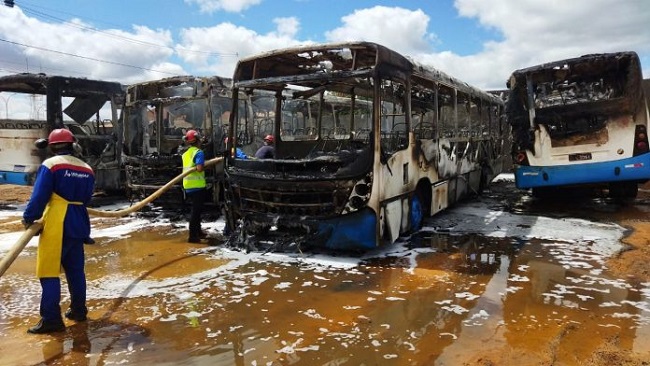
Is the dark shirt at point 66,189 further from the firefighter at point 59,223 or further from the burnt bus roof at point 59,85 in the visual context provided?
the burnt bus roof at point 59,85

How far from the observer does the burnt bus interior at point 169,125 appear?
838 cm

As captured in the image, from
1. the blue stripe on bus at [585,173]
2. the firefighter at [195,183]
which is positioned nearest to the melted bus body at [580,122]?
the blue stripe on bus at [585,173]

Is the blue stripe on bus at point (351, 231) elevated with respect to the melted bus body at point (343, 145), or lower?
lower

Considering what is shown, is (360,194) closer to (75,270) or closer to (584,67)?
(75,270)

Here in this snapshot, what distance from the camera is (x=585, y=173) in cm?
816

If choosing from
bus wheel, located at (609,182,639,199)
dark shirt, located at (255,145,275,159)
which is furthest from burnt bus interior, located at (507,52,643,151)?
dark shirt, located at (255,145,275,159)

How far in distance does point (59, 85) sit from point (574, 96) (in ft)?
34.6

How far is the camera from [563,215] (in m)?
8.46

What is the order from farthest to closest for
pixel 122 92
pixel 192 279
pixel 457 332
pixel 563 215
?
pixel 122 92
pixel 563 215
pixel 192 279
pixel 457 332

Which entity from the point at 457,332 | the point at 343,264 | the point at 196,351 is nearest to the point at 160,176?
the point at 343,264

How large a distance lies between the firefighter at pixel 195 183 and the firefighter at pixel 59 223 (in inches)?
112

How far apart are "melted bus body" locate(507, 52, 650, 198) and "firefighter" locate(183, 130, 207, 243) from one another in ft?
19.2

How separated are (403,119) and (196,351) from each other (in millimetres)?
4109

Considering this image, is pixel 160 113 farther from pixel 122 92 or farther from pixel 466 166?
pixel 466 166
